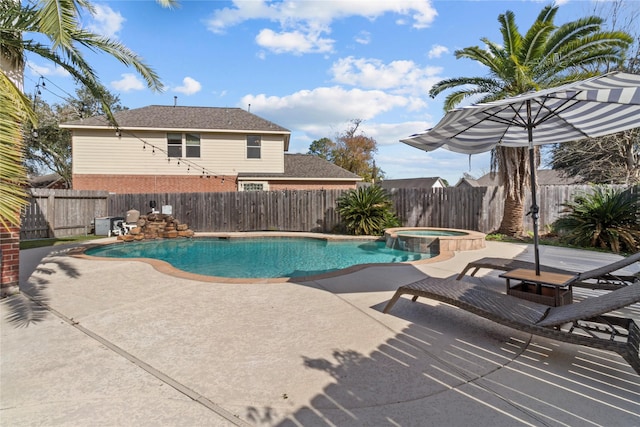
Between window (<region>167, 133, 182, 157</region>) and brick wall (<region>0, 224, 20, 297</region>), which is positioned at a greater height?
window (<region>167, 133, 182, 157</region>)

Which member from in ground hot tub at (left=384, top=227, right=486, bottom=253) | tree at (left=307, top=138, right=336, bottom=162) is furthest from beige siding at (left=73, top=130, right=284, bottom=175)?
tree at (left=307, top=138, right=336, bottom=162)

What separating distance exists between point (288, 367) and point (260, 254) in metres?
7.58

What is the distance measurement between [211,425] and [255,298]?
103 inches

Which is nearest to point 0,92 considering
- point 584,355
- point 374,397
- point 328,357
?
point 328,357

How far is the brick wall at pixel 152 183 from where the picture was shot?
1739 cm

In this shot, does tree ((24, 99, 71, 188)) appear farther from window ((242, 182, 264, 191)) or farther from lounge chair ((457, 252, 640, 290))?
lounge chair ((457, 252, 640, 290))

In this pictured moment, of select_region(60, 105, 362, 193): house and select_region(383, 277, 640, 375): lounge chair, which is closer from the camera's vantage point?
select_region(383, 277, 640, 375): lounge chair

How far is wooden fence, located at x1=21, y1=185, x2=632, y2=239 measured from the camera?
12.6 m

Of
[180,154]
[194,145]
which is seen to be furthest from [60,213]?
[194,145]

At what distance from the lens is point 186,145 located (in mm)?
18281

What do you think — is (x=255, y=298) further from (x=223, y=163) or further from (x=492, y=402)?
(x=223, y=163)

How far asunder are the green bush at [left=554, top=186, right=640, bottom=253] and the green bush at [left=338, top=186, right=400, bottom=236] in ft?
19.5

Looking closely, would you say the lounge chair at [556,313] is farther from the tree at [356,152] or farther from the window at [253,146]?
the tree at [356,152]

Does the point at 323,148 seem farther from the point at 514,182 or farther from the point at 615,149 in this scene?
the point at 514,182
